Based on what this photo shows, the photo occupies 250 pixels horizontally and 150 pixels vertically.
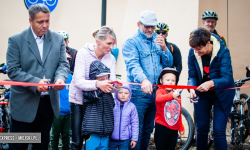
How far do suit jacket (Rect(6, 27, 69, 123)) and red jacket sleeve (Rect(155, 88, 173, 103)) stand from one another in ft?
4.38

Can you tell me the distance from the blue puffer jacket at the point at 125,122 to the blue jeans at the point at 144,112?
0.39ft

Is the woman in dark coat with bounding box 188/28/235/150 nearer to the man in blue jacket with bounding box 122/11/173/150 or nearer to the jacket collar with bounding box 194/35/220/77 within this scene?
the jacket collar with bounding box 194/35/220/77

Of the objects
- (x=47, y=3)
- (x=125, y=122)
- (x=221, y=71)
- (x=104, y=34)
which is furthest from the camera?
(x=47, y=3)

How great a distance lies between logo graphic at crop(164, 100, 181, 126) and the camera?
429cm

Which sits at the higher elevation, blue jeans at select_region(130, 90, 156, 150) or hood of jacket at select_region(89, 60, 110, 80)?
hood of jacket at select_region(89, 60, 110, 80)

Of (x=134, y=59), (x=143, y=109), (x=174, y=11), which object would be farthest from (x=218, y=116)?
(x=174, y=11)

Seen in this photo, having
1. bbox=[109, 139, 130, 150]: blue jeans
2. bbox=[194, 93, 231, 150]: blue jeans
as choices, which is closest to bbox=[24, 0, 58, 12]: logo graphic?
bbox=[109, 139, 130, 150]: blue jeans

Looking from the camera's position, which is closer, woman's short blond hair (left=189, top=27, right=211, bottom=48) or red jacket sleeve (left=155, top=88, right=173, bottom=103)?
woman's short blond hair (left=189, top=27, right=211, bottom=48)

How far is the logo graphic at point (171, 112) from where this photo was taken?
429cm

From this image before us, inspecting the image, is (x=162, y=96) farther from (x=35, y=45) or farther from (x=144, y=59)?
(x=35, y=45)

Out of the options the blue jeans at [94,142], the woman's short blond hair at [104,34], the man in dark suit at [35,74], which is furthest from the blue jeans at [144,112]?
the man in dark suit at [35,74]

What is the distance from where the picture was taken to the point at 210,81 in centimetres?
399

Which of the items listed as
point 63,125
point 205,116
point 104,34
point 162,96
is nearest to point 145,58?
point 162,96

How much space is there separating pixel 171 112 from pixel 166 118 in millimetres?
123
